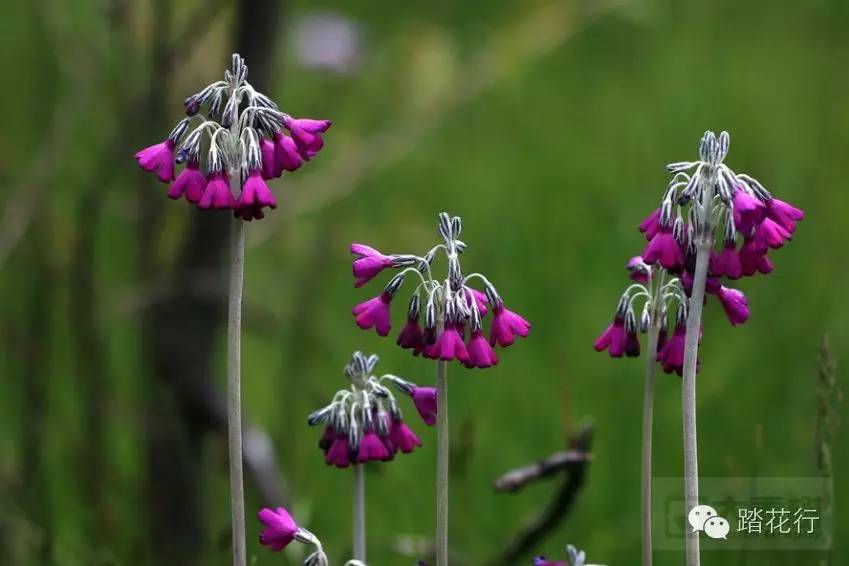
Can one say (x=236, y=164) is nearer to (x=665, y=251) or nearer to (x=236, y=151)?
(x=236, y=151)

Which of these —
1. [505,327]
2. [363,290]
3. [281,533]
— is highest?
[363,290]

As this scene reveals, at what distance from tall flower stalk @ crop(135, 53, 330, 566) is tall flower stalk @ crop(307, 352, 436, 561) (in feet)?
0.50

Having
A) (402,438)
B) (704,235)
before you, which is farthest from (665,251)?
(402,438)

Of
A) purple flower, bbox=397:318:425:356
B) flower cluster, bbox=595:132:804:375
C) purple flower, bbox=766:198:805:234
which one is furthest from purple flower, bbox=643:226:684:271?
purple flower, bbox=397:318:425:356

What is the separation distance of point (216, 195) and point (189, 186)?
0.05 m

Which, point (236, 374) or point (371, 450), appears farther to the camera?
point (371, 450)

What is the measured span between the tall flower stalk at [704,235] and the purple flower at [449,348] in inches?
7.6

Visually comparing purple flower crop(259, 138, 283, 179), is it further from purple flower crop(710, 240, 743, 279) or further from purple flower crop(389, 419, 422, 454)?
purple flower crop(710, 240, 743, 279)

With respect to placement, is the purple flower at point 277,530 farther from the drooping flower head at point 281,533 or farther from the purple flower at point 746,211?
the purple flower at point 746,211

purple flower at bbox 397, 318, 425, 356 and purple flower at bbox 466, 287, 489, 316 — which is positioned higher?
purple flower at bbox 466, 287, 489, 316

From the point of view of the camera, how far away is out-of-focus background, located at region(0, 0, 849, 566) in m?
2.51

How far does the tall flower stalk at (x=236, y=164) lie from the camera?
1.17m

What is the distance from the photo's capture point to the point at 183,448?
7.41 ft

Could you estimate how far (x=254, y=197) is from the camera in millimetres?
1167
